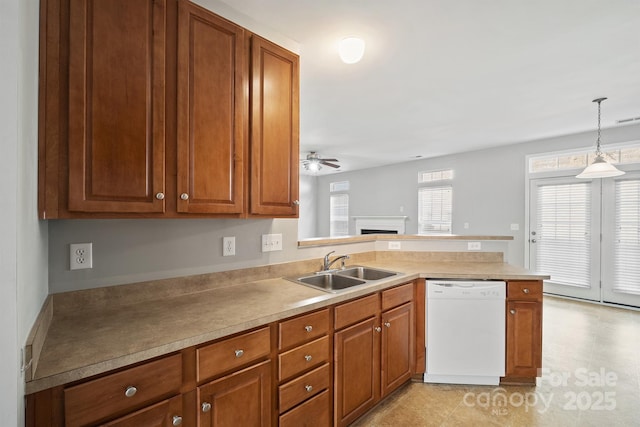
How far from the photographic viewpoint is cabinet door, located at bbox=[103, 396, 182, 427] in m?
1.00

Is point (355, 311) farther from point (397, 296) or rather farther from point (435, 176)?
point (435, 176)

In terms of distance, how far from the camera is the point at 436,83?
294 cm

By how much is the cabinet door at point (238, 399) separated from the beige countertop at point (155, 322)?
21cm

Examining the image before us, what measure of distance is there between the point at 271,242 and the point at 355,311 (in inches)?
29.8

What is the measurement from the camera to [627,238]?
4227 millimetres

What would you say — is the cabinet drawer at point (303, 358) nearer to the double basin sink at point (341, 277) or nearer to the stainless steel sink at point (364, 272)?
the double basin sink at point (341, 277)

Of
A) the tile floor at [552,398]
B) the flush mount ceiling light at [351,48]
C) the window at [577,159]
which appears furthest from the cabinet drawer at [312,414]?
the window at [577,159]

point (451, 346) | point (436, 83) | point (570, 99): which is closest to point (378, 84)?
point (436, 83)

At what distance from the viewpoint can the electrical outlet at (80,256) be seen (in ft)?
4.51

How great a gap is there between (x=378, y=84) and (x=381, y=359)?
2.50 meters

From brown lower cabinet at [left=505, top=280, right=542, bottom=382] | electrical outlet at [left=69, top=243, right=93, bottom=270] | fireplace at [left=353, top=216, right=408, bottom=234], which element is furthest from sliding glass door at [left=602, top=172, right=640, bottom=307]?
electrical outlet at [left=69, top=243, right=93, bottom=270]

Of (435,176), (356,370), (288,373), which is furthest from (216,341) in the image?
(435,176)

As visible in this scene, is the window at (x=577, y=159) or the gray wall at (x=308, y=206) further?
the gray wall at (x=308, y=206)

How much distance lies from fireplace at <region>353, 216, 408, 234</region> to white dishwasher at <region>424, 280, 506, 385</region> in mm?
4893
